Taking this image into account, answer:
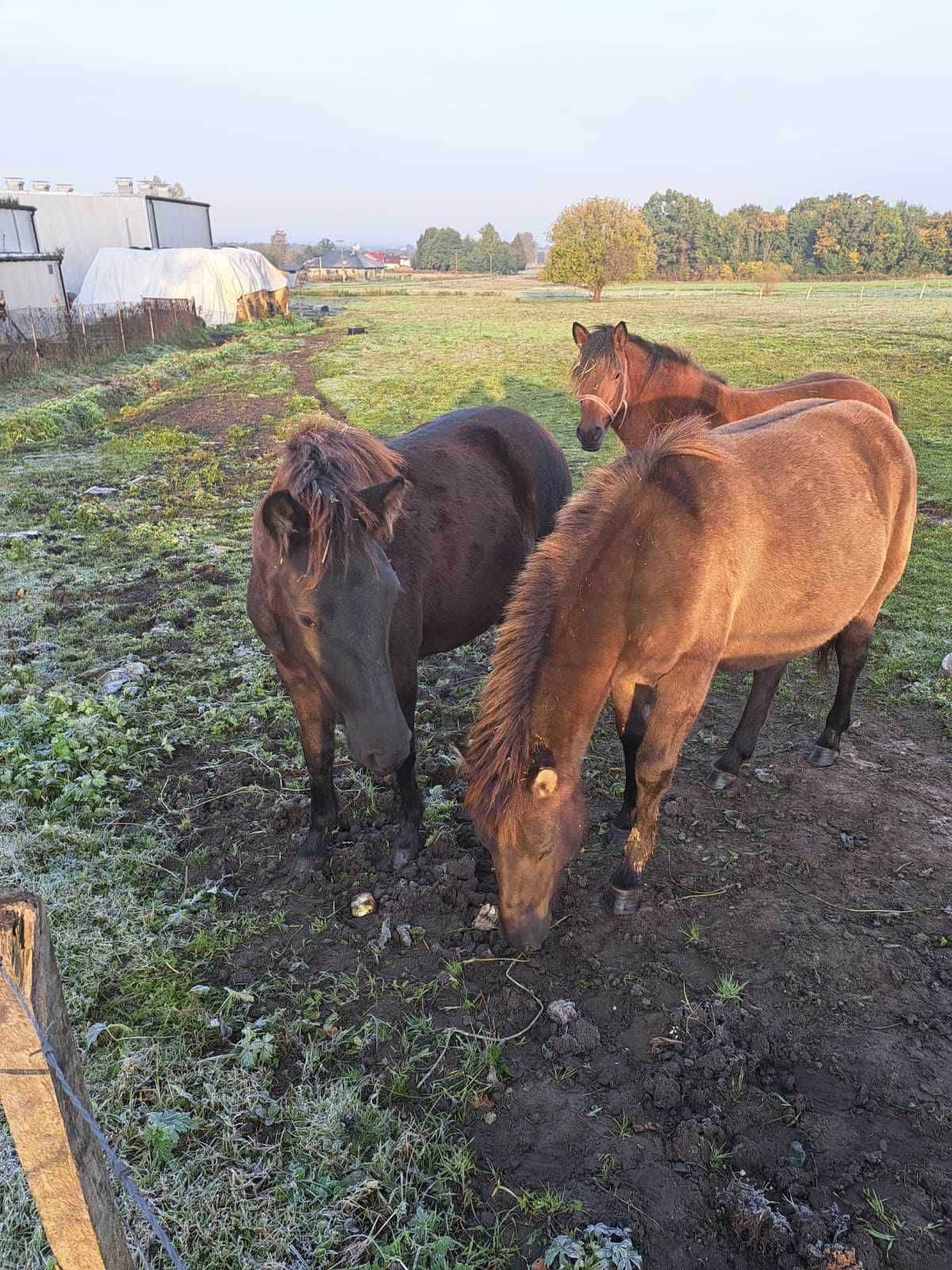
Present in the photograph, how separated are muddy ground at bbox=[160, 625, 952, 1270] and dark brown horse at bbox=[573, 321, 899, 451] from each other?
3.48 m

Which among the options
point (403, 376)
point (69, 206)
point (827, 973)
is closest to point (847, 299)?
point (403, 376)

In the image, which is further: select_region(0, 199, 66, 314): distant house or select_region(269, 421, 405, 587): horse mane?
select_region(0, 199, 66, 314): distant house

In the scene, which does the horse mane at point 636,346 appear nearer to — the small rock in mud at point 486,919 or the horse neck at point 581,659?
the horse neck at point 581,659

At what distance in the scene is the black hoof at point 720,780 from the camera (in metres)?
4.55

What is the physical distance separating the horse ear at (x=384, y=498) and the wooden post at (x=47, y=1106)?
2.01m

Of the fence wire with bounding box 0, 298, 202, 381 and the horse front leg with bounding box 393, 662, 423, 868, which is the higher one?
the fence wire with bounding box 0, 298, 202, 381

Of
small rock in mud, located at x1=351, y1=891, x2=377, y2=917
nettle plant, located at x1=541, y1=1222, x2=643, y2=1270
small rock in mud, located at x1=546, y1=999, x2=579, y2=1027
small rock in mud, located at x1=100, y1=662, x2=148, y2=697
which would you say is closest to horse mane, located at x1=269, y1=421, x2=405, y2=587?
small rock in mud, located at x1=351, y1=891, x2=377, y2=917

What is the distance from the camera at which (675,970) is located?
3.25 metres

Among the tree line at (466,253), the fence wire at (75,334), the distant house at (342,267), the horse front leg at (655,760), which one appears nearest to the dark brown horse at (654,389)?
the horse front leg at (655,760)

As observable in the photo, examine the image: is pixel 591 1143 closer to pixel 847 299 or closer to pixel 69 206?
pixel 69 206

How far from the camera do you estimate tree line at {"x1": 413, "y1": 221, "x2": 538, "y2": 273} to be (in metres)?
126

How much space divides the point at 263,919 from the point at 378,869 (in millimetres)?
618

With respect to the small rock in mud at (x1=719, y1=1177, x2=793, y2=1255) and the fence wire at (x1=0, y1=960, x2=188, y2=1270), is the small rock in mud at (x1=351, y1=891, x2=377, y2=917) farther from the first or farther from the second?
the fence wire at (x1=0, y1=960, x2=188, y2=1270)

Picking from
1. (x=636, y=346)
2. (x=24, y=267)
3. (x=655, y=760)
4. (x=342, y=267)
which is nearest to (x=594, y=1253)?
(x=655, y=760)
